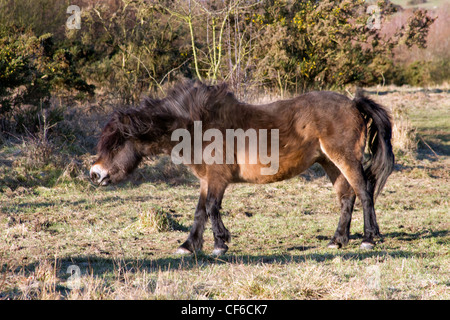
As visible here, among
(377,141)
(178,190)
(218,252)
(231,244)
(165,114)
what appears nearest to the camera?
(218,252)

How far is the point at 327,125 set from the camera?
6086mm

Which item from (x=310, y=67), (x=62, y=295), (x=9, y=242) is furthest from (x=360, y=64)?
(x=62, y=295)

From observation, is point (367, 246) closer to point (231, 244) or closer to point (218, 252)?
point (231, 244)

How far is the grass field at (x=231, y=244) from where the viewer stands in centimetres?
406

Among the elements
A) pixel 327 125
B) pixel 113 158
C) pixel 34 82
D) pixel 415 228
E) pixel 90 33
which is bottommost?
pixel 415 228

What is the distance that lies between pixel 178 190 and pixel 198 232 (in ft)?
12.2

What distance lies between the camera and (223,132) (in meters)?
5.98

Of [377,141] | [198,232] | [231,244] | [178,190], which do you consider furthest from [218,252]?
[178,190]

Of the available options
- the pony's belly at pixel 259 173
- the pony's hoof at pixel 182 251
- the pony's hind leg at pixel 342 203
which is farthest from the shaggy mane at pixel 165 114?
the pony's hind leg at pixel 342 203

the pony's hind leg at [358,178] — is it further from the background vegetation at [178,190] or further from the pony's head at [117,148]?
the pony's head at [117,148]

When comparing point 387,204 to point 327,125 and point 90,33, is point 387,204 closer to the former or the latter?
point 327,125

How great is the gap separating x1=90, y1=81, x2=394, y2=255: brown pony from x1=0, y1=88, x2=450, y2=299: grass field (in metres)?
0.60
